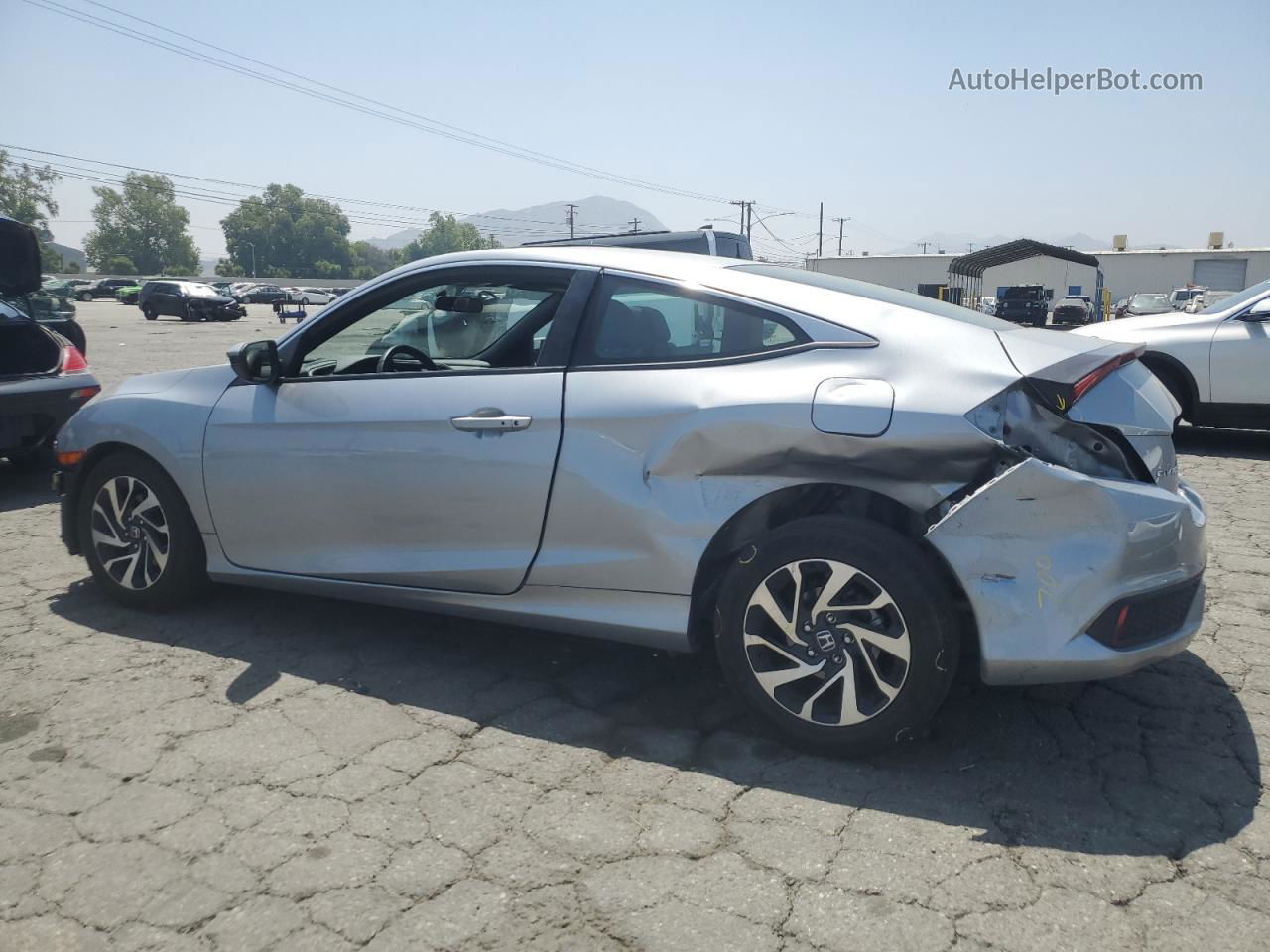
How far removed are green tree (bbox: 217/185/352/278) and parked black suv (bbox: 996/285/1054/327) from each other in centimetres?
12351

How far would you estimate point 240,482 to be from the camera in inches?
148

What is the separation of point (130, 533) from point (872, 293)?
3.16 metres

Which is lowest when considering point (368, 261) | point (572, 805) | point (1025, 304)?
point (572, 805)

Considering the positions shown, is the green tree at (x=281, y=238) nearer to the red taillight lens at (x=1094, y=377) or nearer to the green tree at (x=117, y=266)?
the green tree at (x=117, y=266)

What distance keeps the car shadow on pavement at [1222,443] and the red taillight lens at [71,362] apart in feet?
26.9

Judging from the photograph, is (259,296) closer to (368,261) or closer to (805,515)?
(805,515)

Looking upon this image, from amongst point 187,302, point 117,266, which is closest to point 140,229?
point 117,266

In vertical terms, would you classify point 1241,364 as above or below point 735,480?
above

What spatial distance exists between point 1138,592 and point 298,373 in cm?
300

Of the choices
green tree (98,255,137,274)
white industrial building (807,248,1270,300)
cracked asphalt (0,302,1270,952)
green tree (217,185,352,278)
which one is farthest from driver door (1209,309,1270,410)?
green tree (217,185,352,278)

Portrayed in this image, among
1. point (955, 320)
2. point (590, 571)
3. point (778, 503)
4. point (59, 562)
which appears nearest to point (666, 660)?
point (590, 571)

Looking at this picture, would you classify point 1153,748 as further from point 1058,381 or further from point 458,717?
point 458,717

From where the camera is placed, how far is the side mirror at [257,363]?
373 cm

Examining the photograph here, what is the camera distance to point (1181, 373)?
7.88m
